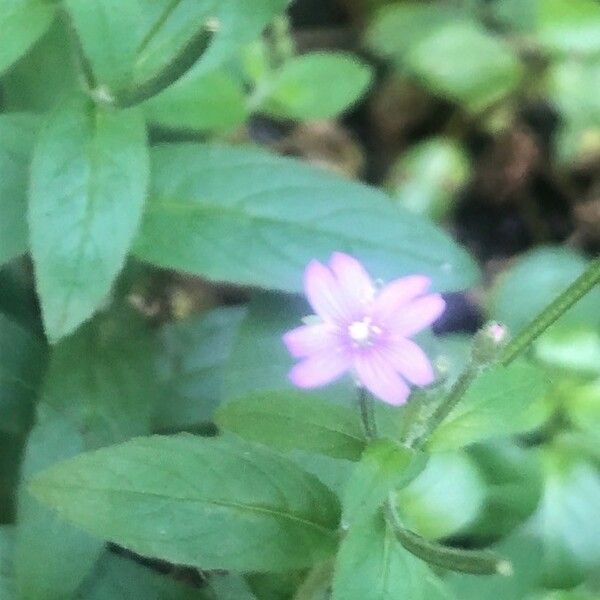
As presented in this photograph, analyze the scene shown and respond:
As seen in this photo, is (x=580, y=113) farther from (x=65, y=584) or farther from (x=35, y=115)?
(x=65, y=584)

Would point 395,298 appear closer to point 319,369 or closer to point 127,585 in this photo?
point 319,369

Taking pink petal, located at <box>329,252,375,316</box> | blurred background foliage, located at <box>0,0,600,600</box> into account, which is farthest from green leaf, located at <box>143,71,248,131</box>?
pink petal, located at <box>329,252,375,316</box>

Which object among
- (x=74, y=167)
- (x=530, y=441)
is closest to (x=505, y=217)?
(x=530, y=441)

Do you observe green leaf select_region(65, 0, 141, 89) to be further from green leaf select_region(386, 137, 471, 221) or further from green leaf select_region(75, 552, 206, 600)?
green leaf select_region(386, 137, 471, 221)

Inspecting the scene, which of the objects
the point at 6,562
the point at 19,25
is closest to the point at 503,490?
the point at 6,562

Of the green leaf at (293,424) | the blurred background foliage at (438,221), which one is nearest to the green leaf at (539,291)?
the blurred background foliage at (438,221)

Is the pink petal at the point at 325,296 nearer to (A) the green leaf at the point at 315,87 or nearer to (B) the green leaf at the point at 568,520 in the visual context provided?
(B) the green leaf at the point at 568,520

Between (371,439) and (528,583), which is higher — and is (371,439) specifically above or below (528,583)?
above
